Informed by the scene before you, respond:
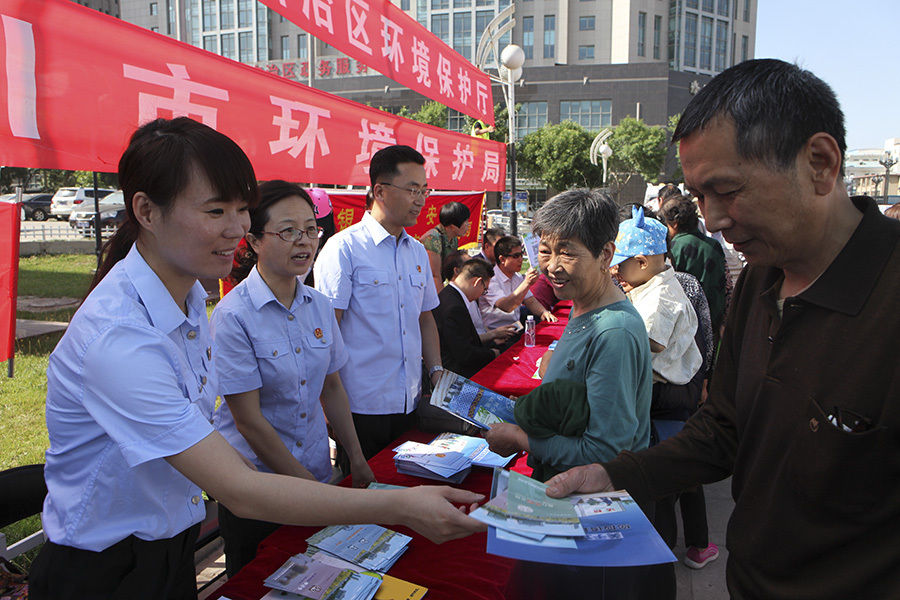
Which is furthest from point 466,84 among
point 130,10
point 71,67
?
point 130,10

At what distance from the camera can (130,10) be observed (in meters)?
48.1

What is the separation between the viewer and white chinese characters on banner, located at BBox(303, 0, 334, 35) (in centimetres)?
269

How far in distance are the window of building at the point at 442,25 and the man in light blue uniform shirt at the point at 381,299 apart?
48383 mm

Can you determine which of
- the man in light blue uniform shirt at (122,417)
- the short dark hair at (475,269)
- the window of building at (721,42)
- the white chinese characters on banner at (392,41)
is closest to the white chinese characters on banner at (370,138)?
the white chinese characters on banner at (392,41)

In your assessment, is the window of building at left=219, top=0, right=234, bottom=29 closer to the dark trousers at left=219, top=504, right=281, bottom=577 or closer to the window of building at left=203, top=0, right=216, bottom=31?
the window of building at left=203, top=0, right=216, bottom=31

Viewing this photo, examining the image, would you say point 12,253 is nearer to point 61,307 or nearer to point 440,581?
point 440,581

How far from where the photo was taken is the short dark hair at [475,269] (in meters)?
3.97

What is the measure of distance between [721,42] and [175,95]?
6081cm

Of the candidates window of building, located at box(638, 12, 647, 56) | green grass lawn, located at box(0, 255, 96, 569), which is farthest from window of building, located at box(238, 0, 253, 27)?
green grass lawn, located at box(0, 255, 96, 569)

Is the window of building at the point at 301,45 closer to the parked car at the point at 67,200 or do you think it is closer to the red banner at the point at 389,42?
the parked car at the point at 67,200

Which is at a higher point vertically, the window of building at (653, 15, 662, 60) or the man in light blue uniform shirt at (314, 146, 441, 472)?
the window of building at (653, 15, 662, 60)

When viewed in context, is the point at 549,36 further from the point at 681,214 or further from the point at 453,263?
the point at 681,214

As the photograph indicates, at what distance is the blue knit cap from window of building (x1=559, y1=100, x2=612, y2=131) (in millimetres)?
43358

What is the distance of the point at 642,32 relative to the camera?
48062 mm
